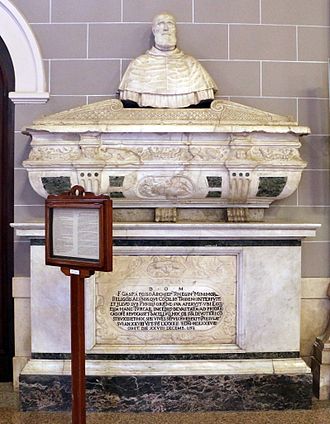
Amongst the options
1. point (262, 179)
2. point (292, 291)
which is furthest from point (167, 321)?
point (262, 179)

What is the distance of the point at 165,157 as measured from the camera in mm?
2943

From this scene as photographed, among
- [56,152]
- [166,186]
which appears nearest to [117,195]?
[166,186]

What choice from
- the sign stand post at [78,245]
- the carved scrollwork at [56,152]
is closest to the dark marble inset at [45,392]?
the sign stand post at [78,245]

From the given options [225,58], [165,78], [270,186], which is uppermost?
[225,58]

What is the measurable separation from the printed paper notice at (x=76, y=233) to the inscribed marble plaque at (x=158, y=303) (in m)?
0.64

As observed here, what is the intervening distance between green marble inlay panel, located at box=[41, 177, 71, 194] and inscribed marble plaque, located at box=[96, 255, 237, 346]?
18.3 inches

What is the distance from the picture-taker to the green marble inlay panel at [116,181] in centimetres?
294

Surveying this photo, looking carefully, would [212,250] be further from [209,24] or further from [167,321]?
[209,24]

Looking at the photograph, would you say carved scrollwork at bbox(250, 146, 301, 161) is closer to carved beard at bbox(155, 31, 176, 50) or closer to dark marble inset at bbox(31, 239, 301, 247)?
dark marble inset at bbox(31, 239, 301, 247)

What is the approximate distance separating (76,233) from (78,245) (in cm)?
5

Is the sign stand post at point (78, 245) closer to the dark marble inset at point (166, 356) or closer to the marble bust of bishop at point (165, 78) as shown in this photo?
the dark marble inset at point (166, 356)

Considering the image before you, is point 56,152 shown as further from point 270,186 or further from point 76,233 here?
point 270,186

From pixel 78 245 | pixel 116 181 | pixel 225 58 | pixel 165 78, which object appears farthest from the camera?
pixel 225 58

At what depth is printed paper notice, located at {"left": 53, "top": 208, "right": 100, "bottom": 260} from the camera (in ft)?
7.32
